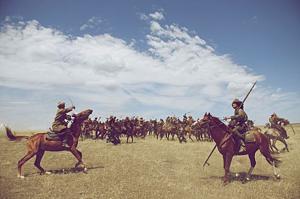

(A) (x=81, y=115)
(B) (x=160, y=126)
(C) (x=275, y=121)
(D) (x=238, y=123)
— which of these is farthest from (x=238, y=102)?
(B) (x=160, y=126)

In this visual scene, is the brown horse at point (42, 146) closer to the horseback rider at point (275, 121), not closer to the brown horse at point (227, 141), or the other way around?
the brown horse at point (227, 141)

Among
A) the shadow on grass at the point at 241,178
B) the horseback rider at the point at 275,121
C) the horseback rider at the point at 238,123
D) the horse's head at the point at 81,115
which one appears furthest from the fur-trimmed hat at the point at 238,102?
the horseback rider at the point at 275,121

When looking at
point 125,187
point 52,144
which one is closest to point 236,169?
point 125,187

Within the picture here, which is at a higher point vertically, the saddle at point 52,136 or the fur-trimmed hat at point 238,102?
the fur-trimmed hat at point 238,102

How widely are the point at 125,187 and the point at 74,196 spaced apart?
6.47ft

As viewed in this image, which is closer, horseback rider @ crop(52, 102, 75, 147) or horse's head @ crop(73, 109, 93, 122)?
horseback rider @ crop(52, 102, 75, 147)

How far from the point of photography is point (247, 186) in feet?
38.5

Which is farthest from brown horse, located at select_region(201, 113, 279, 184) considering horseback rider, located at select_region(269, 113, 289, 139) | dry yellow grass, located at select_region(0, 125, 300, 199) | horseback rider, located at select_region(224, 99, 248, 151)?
horseback rider, located at select_region(269, 113, 289, 139)

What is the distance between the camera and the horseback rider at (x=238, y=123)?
514 inches

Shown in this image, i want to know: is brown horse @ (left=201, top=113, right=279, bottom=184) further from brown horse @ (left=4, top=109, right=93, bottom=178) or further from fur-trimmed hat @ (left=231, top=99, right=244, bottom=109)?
brown horse @ (left=4, top=109, right=93, bottom=178)

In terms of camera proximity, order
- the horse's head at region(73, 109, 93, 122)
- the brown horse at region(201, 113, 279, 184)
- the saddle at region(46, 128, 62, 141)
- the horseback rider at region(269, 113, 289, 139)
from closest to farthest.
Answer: the brown horse at region(201, 113, 279, 184)
the saddle at region(46, 128, 62, 141)
the horse's head at region(73, 109, 93, 122)
the horseback rider at region(269, 113, 289, 139)

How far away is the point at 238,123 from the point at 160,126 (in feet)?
83.3

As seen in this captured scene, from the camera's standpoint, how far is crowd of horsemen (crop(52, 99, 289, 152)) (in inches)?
522

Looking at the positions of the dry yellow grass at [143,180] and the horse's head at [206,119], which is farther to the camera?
the horse's head at [206,119]
